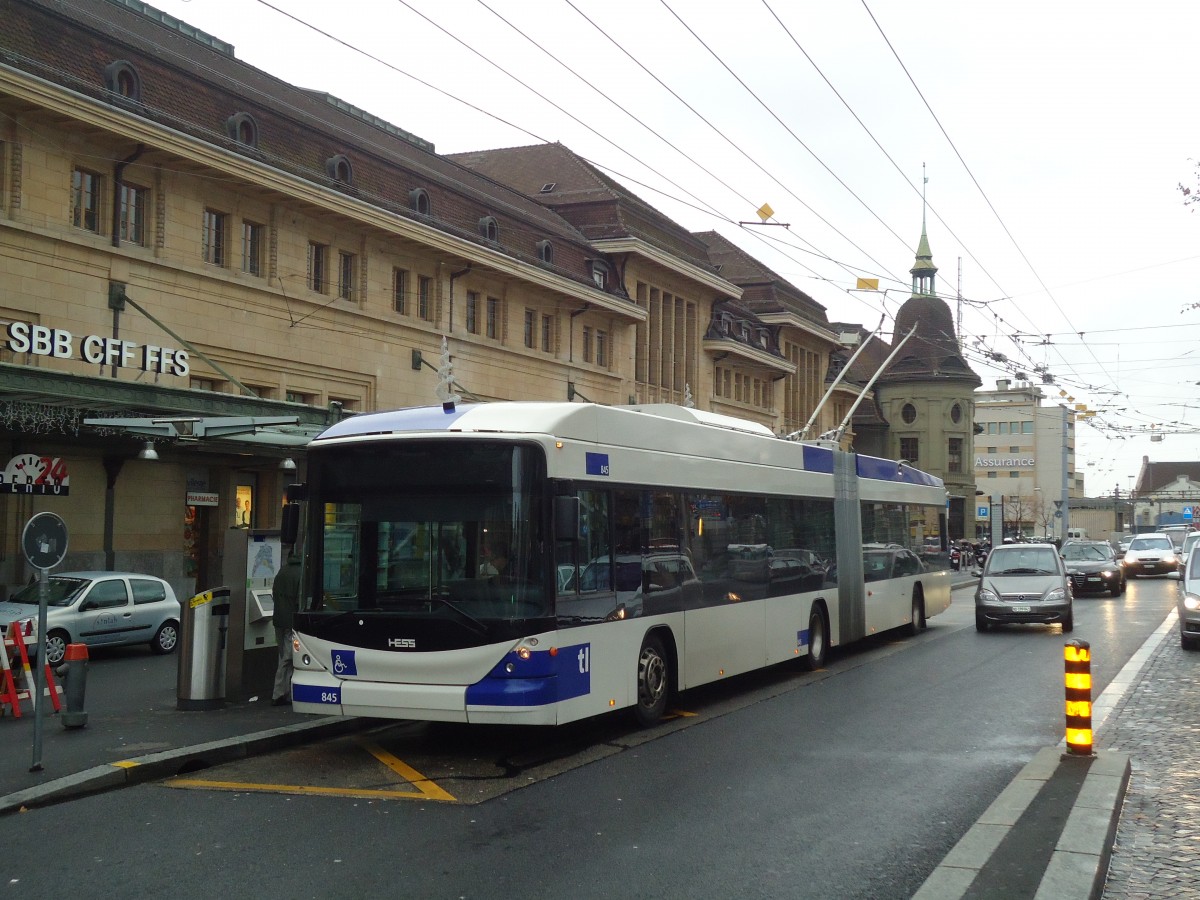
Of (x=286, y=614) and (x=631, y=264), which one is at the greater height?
(x=631, y=264)

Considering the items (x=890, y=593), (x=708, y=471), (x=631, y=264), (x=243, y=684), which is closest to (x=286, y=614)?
(x=243, y=684)

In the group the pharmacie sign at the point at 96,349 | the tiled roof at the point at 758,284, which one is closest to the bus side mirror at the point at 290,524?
the pharmacie sign at the point at 96,349

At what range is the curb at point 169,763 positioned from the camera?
9125 mm

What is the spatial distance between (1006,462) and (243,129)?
126564mm

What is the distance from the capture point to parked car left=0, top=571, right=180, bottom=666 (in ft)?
62.6

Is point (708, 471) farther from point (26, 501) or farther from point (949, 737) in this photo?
point (26, 501)

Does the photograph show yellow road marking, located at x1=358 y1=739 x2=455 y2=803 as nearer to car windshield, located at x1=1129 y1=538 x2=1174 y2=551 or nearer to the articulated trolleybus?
the articulated trolleybus

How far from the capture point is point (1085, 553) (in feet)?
127

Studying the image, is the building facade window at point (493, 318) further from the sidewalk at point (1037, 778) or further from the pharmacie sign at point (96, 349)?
the sidewalk at point (1037, 778)

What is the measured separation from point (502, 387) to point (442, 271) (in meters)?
4.17

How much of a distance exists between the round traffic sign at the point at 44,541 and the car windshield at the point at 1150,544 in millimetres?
48715

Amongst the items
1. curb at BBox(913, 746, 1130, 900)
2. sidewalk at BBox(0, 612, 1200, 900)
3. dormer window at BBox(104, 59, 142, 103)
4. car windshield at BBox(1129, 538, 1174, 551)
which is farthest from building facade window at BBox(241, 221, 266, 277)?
car windshield at BBox(1129, 538, 1174, 551)

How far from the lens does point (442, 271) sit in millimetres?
35156

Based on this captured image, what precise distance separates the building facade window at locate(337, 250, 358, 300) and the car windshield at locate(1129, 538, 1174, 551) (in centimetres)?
3468
